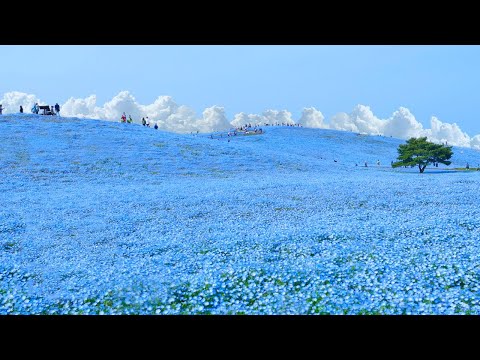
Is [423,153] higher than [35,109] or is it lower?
lower

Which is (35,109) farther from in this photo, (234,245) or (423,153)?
(234,245)

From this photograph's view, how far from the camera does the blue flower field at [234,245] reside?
6.87 m

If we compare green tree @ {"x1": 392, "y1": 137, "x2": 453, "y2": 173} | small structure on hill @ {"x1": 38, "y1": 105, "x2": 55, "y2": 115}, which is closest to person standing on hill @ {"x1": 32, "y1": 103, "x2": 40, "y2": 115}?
small structure on hill @ {"x1": 38, "y1": 105, "x2": 55, "y2": 115}

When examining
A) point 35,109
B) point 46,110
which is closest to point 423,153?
point 46,110

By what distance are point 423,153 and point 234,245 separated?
21571mm

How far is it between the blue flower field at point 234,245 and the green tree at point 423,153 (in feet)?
28.5

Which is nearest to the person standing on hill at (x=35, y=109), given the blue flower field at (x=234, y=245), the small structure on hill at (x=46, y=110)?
the small structure on hill at (x=46, y=110)

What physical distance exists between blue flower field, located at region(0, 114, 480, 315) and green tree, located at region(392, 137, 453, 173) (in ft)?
28.5

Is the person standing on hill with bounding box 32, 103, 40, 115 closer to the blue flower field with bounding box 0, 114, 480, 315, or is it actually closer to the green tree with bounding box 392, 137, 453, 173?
the blue flower field with bounding box 0, 114, 480, 315

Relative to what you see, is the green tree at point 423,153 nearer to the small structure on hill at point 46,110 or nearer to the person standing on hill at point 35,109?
the small structure on hill at point 46,110

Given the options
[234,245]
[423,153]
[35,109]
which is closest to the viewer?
[234,245]

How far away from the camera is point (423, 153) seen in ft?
88.6
